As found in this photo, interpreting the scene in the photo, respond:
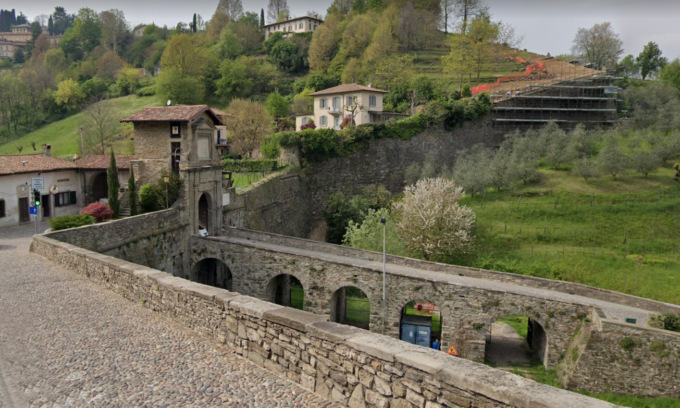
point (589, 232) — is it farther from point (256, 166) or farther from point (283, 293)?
point (256, 166)

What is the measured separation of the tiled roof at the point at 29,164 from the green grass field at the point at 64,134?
22417 millimetres

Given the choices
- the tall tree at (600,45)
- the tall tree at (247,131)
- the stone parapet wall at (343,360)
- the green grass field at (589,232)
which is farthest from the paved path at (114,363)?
the tall tree at (600,45)

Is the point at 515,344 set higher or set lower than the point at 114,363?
lower

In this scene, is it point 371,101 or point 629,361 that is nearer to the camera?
point 629,361

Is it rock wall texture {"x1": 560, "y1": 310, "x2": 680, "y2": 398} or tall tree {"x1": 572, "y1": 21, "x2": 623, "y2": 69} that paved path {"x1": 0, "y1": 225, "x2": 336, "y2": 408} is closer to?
rock wall texture {"x1": 560, "y1": 310, "x2": 680, "y2": 398}

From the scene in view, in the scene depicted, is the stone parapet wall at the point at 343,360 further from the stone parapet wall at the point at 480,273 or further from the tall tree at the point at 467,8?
the tall tree at the point at 467,8

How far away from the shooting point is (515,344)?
22469mm

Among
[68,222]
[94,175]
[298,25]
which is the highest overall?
[298,25]

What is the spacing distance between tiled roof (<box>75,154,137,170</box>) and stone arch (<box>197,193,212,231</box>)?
4.28 m

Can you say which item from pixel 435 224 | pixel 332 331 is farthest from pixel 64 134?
pixel 332 331

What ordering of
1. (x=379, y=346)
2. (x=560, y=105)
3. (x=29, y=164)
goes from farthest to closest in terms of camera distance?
(x=560, y=105), (x=29, y=164), (x=379, y=346)

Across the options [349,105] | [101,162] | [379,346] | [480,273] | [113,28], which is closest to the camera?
[379,346]

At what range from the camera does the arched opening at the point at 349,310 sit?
23.3 metres

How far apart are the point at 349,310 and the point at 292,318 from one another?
64.0 feet
